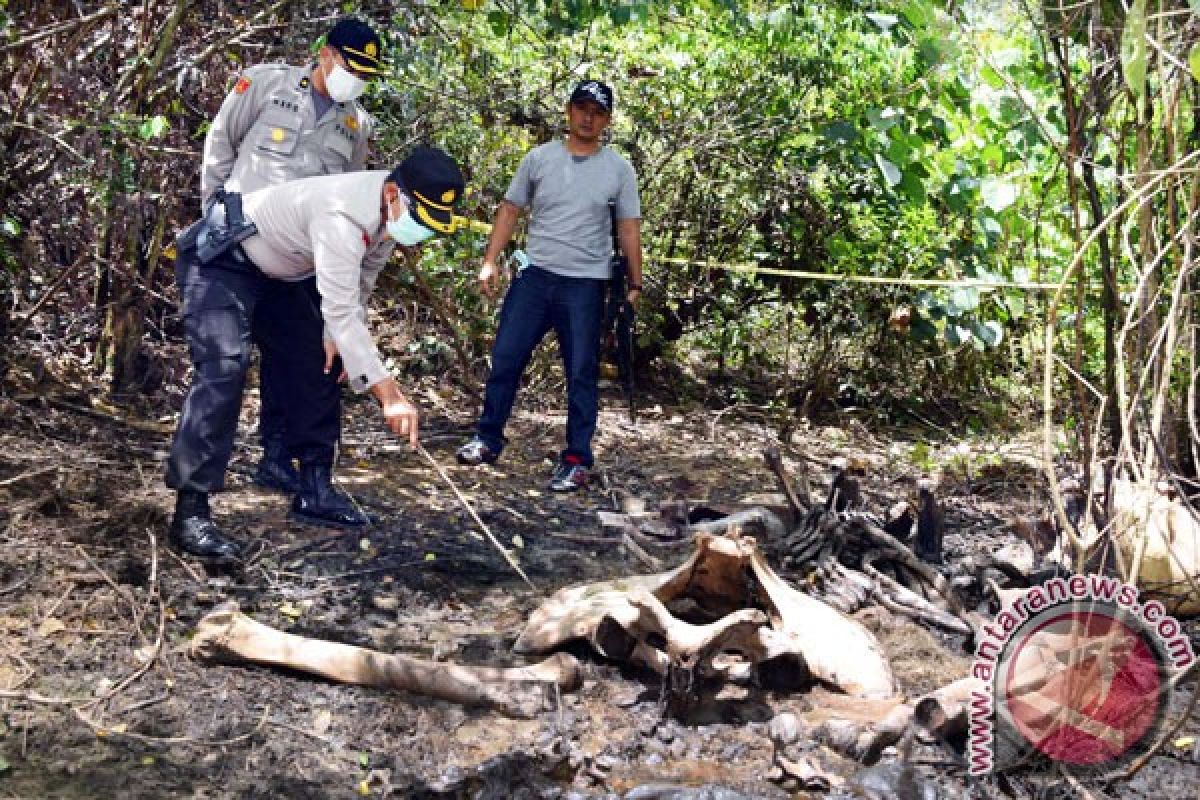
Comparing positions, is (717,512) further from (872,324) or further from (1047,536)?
(872,324)

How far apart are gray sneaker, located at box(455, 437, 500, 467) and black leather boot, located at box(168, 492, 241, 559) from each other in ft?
5.69

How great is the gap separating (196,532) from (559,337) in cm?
219

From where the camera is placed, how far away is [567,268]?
5.50m

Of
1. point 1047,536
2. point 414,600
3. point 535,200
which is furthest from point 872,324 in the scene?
point 414,600

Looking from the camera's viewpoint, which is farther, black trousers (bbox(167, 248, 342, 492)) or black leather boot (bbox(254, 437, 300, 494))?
black leather boot (bbox(254, 437, 300, 494))

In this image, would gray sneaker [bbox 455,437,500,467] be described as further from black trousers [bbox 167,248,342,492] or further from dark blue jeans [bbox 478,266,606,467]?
black trousers [bbox 167,248,342,492]

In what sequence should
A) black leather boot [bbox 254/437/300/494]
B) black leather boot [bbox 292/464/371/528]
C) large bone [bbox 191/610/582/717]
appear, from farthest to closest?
black leather boot [bbox 254/437/300/494]
black leather boot [bbox 292/464/371/528]
large bone [bbox 191/610/582/717]

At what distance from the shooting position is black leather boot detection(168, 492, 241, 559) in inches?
156

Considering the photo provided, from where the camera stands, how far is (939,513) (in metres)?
4.54

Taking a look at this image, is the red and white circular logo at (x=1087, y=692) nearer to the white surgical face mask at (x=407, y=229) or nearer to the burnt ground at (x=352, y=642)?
the burnt ground at (x=352, y=642)

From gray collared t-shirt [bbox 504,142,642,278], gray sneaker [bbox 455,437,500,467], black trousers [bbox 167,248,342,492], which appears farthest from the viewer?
gray sneaker [bbox 455,437,500,467]

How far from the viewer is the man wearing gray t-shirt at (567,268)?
5480 millimetres

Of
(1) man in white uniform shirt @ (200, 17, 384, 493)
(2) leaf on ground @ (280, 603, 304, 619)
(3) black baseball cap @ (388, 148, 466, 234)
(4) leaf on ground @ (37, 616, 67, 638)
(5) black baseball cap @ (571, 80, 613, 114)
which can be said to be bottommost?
→ (2) leaf on ground @ (280, 603, 304, 619)

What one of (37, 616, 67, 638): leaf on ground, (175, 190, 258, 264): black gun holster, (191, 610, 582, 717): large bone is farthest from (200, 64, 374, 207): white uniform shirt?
(191, 610, 582, 717): large bone
